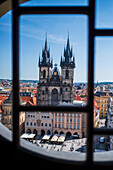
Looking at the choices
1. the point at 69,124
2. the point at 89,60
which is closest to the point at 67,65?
the point at 69,124

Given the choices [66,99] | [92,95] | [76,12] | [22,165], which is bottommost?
[66,99]

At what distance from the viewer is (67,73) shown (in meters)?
19.3

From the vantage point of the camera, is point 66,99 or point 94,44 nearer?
point 94,44

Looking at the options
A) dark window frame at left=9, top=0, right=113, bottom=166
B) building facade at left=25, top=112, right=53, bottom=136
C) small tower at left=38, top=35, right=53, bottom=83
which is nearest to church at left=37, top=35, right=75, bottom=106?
small tower at left=38, top=35, right=53, bottom=83

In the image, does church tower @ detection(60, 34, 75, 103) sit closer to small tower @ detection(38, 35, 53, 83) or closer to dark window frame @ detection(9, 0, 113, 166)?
small tower @ detection(38, 35, 53, 83)

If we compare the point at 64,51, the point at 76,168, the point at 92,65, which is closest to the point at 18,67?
the point at 92,65

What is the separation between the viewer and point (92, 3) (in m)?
0.55

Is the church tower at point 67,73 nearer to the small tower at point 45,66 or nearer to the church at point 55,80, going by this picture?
the church at point 55,80

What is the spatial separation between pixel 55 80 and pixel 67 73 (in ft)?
5.13

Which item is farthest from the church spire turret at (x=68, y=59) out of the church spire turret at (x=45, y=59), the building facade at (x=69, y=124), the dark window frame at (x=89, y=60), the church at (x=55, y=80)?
the dark window frame at (x=89, y=60)

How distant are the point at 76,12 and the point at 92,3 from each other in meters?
0.06

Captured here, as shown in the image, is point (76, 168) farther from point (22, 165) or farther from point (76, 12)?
point (76, 12)

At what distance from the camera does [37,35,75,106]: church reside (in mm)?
18875

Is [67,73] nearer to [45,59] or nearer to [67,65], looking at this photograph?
[67,65]
